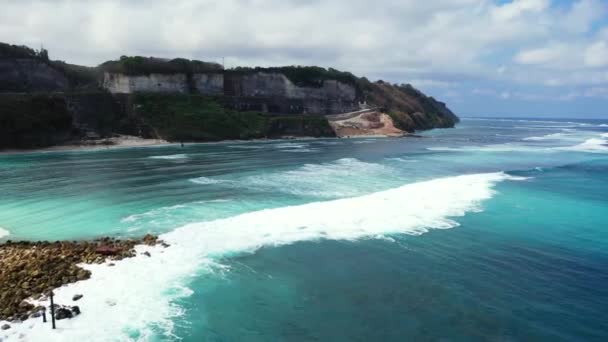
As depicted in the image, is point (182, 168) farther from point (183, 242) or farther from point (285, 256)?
point (285, 256)

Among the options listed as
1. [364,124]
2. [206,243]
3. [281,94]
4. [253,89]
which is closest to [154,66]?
[253,89]

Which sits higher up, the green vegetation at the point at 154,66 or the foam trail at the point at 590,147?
the green vegetation at the point at 154,66

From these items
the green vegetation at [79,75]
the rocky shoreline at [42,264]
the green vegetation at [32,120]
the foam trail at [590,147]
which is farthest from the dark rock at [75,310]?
the green vegetation at [79,75]

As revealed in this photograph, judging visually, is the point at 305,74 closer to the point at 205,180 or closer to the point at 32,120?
the point at 32,120

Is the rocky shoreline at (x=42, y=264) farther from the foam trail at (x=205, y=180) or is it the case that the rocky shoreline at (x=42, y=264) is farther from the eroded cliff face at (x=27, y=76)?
the eroded cliff face at (x=27, y=76)

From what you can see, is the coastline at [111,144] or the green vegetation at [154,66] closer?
the coastline at [111,144]

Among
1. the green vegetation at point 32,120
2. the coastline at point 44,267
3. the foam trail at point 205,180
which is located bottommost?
the coastline at point 44,267

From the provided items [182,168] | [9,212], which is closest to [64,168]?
[182,168]
